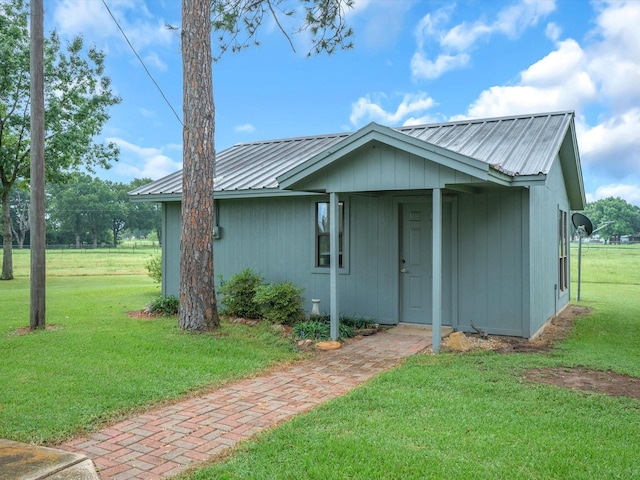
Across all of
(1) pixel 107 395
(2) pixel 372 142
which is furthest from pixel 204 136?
(1) pixel 107 395

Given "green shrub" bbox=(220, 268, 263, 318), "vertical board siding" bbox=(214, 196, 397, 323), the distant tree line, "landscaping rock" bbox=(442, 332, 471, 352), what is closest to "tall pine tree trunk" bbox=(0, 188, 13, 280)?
"vertical board siding" bbox=(214, 196, 397, 323)

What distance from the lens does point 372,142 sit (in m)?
7.48

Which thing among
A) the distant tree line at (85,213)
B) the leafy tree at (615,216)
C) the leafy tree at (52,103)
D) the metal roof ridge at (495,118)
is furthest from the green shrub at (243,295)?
the leafy tree at (615,216)

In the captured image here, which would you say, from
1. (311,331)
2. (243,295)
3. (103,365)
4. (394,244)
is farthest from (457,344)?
(103,365)

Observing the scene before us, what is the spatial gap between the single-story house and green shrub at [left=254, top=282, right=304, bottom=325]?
2.71 feet

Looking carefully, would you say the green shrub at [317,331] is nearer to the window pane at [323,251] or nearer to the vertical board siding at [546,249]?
the window pane at [323,251]

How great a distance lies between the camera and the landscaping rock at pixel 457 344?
23.6 ft

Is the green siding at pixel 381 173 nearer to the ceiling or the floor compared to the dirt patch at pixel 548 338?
nearer to the ceiling

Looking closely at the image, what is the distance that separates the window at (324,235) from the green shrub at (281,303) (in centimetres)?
98

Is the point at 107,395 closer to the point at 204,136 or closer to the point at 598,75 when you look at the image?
the point at 204,136

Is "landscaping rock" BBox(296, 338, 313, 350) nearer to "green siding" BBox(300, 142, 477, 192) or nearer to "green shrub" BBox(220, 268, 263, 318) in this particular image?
"green shrub" BBox(220, 268, 263, 318)

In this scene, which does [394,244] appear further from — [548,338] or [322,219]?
[548,338]

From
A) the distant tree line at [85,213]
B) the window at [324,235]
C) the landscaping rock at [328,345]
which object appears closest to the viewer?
the landscaping rock at [328,345]

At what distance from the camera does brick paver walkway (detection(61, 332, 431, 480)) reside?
12.1ft
